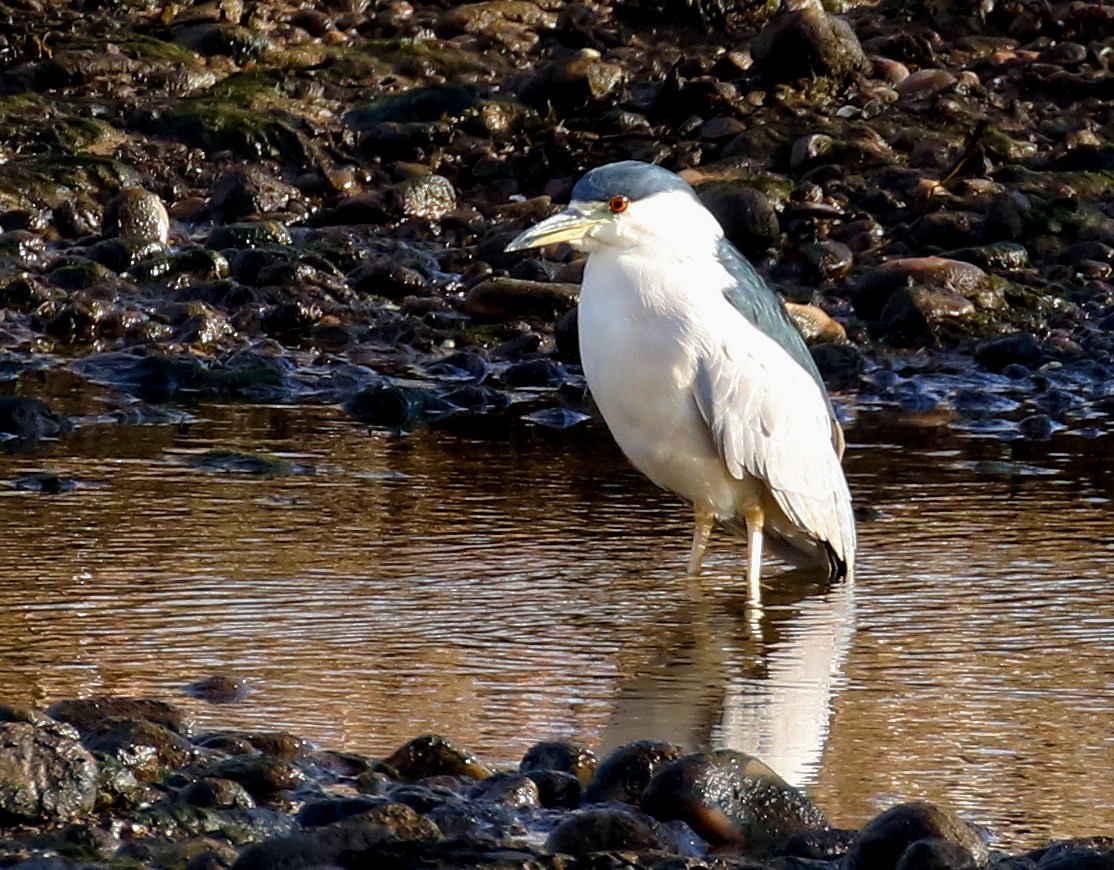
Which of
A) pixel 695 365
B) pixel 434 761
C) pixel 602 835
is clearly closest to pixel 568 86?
pixel 695 365

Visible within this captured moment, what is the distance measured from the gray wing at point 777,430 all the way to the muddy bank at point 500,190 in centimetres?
214

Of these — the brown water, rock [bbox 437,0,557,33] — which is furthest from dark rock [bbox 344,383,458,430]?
rock [bbox 437,0,557,33]

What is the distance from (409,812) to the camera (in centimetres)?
399

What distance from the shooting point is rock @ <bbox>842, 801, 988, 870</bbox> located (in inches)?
155

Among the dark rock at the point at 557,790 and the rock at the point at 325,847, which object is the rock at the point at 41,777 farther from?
the dark rock at the point at 557,790

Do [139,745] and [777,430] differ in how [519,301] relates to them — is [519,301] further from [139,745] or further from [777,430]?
[139,745]

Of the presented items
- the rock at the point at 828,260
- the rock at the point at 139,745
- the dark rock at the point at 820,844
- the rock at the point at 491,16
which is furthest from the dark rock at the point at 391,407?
the rock at the point at 491,16

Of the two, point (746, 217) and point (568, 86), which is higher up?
A: point (568, 86)

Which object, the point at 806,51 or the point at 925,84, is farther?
the point at 925,84

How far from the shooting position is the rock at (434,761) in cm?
454

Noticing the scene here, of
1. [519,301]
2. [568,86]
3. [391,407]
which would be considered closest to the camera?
[391,407]

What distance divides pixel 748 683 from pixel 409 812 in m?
1.76

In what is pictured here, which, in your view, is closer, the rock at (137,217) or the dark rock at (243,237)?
the dark rock at (243,237)

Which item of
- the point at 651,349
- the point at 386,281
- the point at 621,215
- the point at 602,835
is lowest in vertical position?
the point at 602,835
